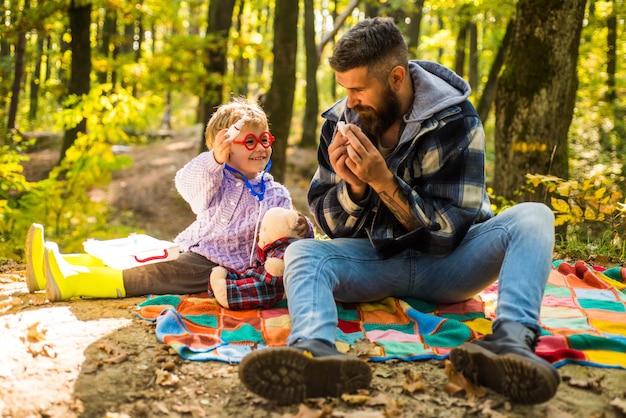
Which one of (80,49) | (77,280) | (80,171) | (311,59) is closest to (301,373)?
(77,280)

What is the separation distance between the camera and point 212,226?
3.45m

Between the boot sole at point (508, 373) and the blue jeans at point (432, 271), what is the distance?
235 millimetres

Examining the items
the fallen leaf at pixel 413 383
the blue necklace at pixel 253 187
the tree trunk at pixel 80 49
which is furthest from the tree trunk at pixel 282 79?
the fallen leaf at pixel 413 383

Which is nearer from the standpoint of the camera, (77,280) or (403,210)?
(403,210)

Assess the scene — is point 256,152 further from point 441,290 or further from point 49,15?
point 49,15

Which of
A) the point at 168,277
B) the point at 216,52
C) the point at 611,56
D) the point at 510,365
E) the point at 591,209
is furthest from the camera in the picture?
the point at 611,56

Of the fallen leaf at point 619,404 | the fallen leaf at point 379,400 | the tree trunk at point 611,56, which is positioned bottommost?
the fallen leaf at point 379,400

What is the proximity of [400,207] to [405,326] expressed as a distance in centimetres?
59

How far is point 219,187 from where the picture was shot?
3.47 meters

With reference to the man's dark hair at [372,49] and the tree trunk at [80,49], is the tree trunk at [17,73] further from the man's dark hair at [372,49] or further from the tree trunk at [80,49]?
the man's dark hair at [372,49]

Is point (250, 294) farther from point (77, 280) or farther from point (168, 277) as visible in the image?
point (77, 280)

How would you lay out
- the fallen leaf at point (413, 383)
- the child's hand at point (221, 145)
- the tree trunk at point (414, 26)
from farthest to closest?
1. the tree trunk at point (414, 26)
2. the child's hand at point (221, 145)
3. the fallen leaf at point (413, 383)

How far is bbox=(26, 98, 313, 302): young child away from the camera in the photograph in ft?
10.6

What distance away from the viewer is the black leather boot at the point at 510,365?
74.9 inches
